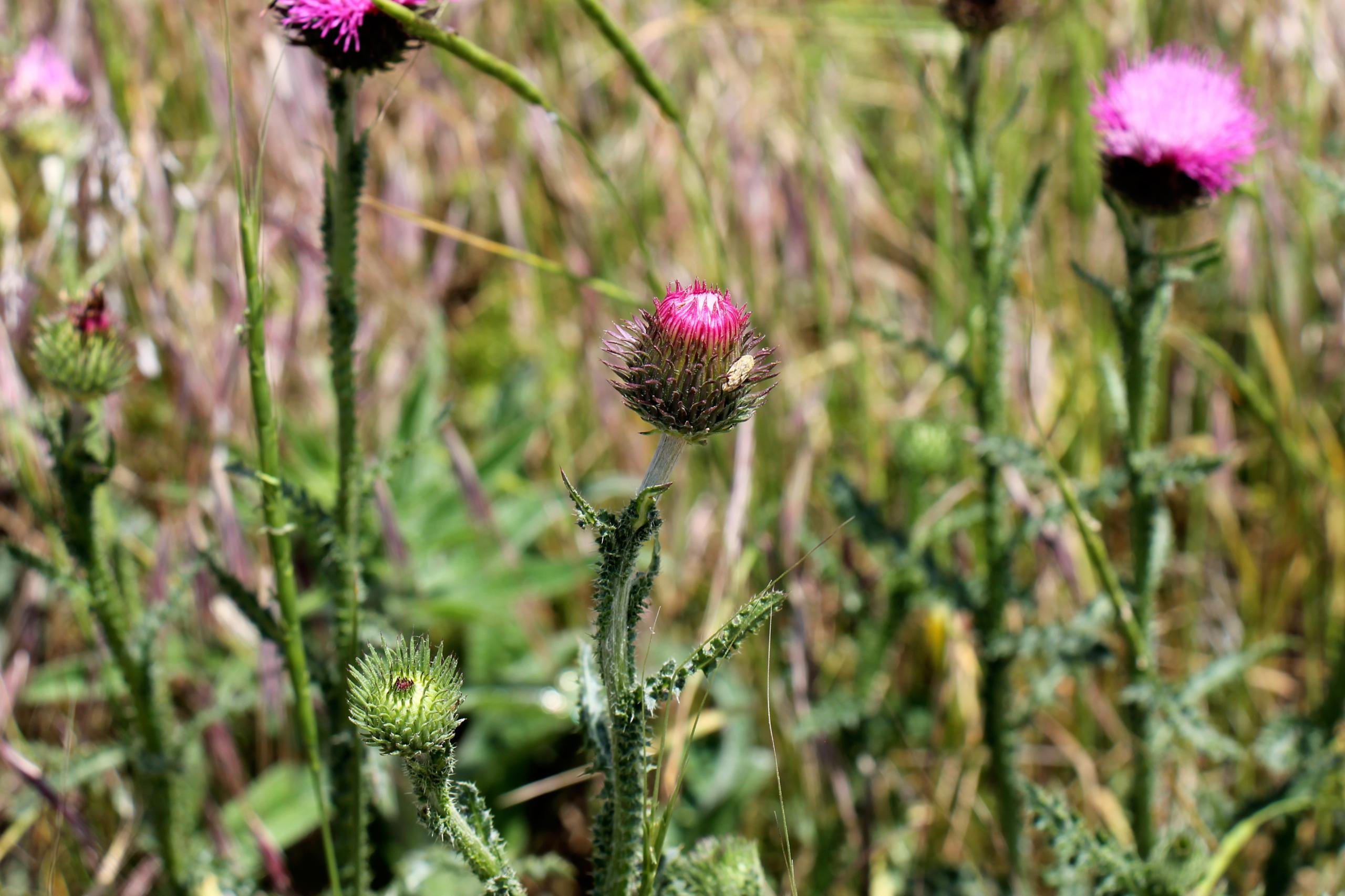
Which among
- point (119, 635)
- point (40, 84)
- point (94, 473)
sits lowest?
point (119, 635)

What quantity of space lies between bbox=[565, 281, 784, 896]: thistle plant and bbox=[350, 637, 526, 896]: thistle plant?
6.9 inches

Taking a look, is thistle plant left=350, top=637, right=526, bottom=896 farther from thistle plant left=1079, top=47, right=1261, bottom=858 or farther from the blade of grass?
thistle plant left=1079, top=47, right=1261, bottom=858

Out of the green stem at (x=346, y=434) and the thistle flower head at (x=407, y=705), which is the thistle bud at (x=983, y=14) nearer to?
the green stem at (x=346, y=434)

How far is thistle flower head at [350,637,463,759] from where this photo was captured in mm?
1175

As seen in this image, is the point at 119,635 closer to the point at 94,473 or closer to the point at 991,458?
the point at 94,473

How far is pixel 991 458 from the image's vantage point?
212 centimetres

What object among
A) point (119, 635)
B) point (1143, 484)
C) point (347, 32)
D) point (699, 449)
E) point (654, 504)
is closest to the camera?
point (654, 504)

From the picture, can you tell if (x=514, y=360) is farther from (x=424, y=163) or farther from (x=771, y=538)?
(x=771, y=538)

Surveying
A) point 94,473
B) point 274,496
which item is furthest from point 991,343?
point 94,473

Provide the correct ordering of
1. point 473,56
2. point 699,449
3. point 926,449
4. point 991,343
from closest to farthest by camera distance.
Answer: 1. point 473,56
2. point 991,343
3. point 926,449
4. point 699,449

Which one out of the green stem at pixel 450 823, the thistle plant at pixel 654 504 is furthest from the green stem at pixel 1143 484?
the green stem at pixel 450 823

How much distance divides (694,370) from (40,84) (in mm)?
2223

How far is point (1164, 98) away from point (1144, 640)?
1004 mm

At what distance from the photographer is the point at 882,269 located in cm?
385
